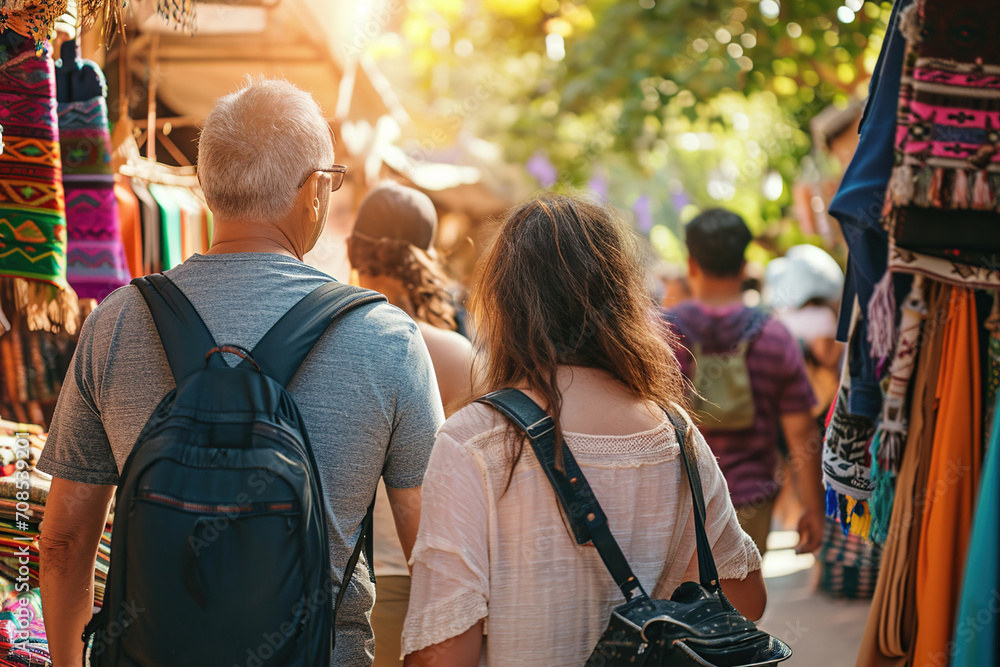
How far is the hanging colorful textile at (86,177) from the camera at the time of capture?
8.86 ft

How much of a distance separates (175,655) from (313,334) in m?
0.58

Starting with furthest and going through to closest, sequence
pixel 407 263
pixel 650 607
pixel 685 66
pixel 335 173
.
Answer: pixel 685 66 → pixel 407 263 → pixel 335 173 → pixel 650 607

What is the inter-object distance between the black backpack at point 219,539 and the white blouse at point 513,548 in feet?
0.64

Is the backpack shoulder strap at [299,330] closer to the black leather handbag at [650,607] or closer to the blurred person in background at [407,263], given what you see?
the black leather handbag at [650,607]

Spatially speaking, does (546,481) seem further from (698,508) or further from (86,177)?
(86,177)

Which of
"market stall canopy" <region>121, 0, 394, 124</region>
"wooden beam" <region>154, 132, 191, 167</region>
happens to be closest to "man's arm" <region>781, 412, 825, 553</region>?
"market stall canopy" <region>121, 0, 394, 124</region>

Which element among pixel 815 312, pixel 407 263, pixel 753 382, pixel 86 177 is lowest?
pixel 815 312

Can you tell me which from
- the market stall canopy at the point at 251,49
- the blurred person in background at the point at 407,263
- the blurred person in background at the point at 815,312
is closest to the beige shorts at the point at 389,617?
the blurred person in background at the point at 407,263

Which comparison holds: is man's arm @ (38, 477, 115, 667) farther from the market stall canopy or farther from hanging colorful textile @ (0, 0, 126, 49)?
the market stall canopy

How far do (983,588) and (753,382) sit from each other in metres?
2.40

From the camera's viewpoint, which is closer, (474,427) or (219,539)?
(219,539)

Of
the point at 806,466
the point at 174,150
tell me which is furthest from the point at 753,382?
the point at 174,150

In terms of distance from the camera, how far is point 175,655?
140cm

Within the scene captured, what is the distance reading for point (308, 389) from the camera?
1.61m
